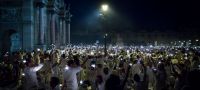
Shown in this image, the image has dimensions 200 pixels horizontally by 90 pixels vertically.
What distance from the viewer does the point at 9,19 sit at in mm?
56656

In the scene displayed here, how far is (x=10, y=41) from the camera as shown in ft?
194

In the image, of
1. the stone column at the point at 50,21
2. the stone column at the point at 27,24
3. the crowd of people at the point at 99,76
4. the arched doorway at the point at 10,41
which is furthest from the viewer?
the stone column at the point at 50,21

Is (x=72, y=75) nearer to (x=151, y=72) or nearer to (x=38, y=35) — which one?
(x=151, y=72)

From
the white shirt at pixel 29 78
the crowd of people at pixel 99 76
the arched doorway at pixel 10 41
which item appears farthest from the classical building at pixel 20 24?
the white shirt at pixel 29 78

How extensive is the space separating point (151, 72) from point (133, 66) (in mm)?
2304

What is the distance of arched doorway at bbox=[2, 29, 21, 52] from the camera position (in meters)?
57.3

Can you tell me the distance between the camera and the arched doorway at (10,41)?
57.3 m

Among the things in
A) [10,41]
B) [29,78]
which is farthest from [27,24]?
[29,78]

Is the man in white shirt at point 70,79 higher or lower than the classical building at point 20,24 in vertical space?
Result: lower

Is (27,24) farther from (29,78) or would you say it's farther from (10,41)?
(29,78)

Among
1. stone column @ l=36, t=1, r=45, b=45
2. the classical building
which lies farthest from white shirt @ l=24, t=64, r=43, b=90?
stone column @ l=36, t=1, r=45, b=45

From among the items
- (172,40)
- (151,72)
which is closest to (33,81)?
(151,72)

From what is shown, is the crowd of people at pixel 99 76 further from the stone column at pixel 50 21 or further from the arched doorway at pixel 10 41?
the stone column at pixel 50 21

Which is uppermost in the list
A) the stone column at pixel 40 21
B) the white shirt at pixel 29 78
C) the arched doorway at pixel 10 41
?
the stone column at pixel 40 21
